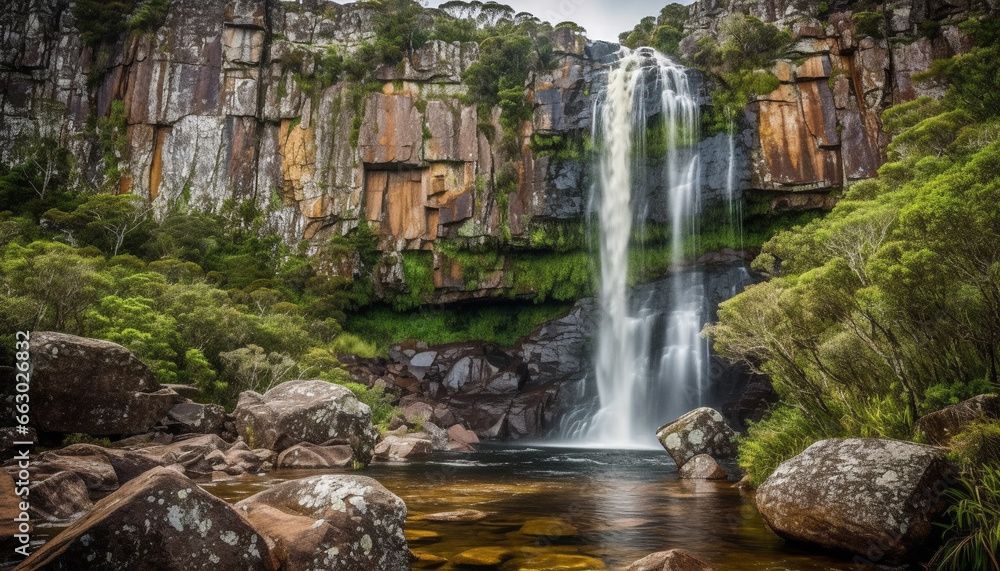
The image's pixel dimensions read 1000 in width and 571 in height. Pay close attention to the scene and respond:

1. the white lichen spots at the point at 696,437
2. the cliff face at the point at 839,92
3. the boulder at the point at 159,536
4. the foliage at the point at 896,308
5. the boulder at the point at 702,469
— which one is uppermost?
the cliff face at the point at 839,92

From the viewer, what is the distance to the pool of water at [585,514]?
19.5ft

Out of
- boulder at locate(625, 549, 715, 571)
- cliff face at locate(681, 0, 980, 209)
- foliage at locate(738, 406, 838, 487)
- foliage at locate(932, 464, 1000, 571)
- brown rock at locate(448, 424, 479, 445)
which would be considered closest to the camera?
boulder at locate(625, 549, 715, 571)

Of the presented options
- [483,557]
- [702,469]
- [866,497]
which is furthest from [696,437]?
[483,557]

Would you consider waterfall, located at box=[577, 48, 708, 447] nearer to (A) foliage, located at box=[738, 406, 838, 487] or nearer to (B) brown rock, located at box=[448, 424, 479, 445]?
(B) brown rock, located at box=[448, 424, 479, 445]

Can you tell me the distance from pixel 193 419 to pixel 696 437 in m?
11.4

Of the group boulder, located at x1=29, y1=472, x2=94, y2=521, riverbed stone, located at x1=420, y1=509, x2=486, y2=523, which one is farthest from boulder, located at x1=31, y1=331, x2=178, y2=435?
riverbed stone, located at x1=420, y1=509, x2=486, y2=523

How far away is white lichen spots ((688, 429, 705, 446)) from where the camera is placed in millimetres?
13578

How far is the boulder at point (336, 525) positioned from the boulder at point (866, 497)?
4.10 metres

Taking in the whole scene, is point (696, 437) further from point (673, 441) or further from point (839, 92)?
point (839, 92)

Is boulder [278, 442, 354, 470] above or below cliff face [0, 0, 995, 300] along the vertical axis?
below

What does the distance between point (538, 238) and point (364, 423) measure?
21874 mm

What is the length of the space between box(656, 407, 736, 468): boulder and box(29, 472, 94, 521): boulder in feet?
36.3

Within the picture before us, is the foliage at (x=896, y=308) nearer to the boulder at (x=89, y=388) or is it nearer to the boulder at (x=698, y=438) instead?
the boulder at (x=698, y=438)

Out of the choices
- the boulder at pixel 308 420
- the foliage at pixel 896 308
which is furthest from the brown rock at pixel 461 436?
the foliage at pixel 896 308
